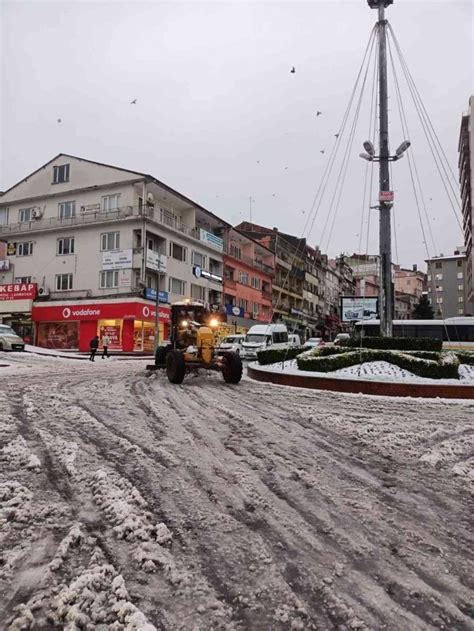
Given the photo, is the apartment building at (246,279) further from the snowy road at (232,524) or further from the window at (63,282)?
the snowy road at (232,524)

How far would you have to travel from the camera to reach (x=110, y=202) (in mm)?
39438

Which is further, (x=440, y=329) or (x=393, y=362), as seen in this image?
(x=440, y=329)

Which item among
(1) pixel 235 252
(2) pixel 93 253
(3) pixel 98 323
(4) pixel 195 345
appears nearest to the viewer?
(4) pixel 195 345

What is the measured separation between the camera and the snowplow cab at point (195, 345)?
→ 12.0 meters

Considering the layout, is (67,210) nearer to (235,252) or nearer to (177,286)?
(177,286)

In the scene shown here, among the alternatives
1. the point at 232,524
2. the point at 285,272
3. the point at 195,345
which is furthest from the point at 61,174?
the point at 232,524

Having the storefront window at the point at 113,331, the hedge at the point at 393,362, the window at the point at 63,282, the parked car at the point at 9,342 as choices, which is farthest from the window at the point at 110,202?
the hedge at the point at 393,362

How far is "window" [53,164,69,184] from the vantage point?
4176cm

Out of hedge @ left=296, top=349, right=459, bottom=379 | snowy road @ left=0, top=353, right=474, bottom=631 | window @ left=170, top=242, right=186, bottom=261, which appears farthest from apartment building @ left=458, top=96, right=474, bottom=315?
snowy road @ left=0, top=353, right=474, bottom=631

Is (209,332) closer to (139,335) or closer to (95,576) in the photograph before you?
(95,576)

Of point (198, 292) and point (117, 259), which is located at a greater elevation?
point (117, 259)

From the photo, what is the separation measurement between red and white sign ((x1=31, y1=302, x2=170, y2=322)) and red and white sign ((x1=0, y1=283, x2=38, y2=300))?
4.08 ft

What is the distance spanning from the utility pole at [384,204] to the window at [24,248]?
3510cm

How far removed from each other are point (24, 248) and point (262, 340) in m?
27.9
